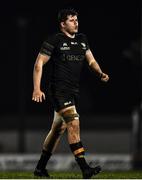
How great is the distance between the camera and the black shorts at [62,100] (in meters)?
9.72

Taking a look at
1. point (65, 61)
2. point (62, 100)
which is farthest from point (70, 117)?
point (65, 61)

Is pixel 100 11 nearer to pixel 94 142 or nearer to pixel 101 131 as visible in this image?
pixel 101 131

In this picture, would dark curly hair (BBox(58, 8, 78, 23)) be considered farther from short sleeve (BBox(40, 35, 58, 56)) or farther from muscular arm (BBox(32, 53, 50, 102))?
muscular arm (BBox(32, 53, 50, 102))

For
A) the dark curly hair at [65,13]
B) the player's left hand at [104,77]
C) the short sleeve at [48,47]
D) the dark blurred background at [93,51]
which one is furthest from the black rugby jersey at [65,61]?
the dark blurred background at [93,51]

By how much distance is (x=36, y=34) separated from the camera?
62719 mm

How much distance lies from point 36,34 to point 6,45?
2485 millimetres

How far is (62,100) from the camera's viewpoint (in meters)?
9.72

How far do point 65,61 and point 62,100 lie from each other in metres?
0.45

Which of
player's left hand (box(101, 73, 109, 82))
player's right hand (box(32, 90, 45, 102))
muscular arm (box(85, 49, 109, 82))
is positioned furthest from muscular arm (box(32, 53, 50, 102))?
player's left hand (box(101, 73, 109, 82))

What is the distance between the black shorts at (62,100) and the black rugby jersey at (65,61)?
0.06 meters

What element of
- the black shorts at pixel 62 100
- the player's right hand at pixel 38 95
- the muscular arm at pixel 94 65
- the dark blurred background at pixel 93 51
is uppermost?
the muscular arm at pixel 94 65

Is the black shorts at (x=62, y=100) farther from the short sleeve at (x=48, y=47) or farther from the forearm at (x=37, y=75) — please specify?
the short sleeve at (x=48, y=47)

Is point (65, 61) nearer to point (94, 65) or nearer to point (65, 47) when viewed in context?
point (65, 47)

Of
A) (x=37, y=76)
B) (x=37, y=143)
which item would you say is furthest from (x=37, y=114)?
(x=37, y=76)
